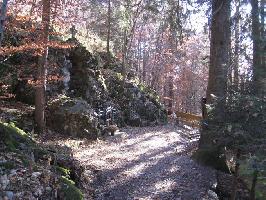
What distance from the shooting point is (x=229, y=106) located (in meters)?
7.45

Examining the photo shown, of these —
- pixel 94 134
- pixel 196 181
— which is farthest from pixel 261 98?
pixel 94 134

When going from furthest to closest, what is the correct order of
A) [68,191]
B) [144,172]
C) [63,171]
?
[144,172]
[63,171]
[68,191]

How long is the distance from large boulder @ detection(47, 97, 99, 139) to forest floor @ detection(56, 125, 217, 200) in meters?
0.69

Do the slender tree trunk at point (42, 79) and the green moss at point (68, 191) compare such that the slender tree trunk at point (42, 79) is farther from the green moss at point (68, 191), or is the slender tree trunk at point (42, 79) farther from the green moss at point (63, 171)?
the green moss at point (68, 191)

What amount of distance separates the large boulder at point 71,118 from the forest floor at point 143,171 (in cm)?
69

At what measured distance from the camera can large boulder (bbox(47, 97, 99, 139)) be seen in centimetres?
1400

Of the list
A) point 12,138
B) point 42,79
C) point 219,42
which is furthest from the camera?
point 42,79

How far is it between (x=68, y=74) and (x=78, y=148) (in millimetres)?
5052

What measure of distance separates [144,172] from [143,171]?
97 mm

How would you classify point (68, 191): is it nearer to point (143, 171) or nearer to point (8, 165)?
point (8, 165)

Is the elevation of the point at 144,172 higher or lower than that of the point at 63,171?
lower

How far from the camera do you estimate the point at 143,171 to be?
394 inches

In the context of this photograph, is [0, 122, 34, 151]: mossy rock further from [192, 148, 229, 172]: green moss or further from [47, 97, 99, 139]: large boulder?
[47, 97, 99, 139]: large boulder

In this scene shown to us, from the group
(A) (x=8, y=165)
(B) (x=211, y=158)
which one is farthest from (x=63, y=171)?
(B) (x=211, y=158)
